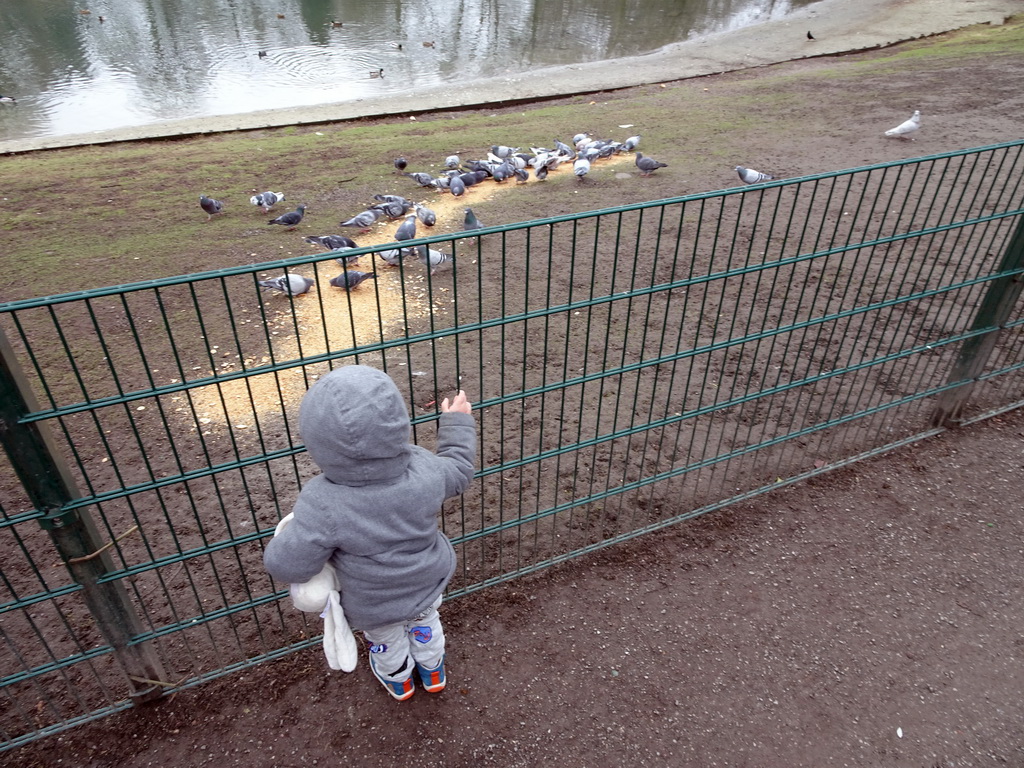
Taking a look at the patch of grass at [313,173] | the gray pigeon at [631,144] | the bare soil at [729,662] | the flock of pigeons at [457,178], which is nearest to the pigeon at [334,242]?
the flock of pigeons at [457,178]

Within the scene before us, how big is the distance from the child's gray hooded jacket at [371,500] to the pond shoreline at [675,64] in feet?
35.8

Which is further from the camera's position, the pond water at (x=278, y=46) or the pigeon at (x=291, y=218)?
the pond water at (x=278, y=46)

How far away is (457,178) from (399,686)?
21.2 ft

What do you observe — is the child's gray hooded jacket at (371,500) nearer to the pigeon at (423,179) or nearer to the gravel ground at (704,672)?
the gravel ground at (704,672)

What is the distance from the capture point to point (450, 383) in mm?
5145

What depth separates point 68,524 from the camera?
2.42 m

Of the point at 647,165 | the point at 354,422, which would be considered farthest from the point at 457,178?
the point at 354,422

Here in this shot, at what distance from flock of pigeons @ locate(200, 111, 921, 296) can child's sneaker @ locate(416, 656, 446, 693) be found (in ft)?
11.9

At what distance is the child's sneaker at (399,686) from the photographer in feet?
9.73

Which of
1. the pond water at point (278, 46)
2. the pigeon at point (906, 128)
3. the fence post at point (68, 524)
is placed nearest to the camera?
the fence post at point (68, 524)

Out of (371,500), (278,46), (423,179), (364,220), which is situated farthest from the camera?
(278,46)

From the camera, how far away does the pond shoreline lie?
11852mm

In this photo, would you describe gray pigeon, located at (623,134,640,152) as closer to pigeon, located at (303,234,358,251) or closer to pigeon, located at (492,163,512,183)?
pigeon, located at (492,163,512,183)

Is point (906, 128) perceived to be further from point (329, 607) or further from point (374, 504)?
point (329, 607)
